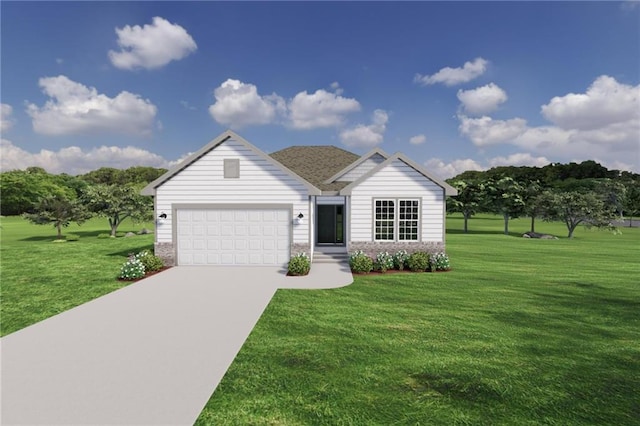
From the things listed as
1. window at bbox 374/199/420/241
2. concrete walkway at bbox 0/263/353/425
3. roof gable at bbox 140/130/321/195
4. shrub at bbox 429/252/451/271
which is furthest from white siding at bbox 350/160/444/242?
concrete walkway at bbox 0/263/353/425

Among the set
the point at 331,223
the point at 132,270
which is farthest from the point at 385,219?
the point at 132,270

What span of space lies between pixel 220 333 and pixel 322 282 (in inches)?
218

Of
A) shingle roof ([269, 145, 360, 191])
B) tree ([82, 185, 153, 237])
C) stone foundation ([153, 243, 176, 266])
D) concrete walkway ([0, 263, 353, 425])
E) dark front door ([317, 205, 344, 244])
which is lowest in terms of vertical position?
concrete walkway ([0, 263, 353, 425])

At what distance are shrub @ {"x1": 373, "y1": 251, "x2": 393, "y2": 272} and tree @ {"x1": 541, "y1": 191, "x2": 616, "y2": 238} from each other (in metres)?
26.3

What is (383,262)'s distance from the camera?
46.8ft

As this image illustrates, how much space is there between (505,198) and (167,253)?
33890 millimetres

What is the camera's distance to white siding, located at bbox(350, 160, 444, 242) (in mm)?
15133

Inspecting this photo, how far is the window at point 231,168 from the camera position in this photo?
14617 millimetres

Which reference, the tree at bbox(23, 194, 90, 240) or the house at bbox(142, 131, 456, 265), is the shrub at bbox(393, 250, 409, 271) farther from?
the tree at bbox(23, 194, 90, 240)

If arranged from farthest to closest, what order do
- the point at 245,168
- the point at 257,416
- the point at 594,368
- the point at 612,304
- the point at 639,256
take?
the point at 639,256 < the point at 245,168 < the point at 612,304 < the point at 594,368 < the point at 257,416

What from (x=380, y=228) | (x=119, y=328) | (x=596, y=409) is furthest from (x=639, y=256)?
(x=119, y=328)

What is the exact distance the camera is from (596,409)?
14.8 feet

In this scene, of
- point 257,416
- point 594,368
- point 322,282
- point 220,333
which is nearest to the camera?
point 257,416

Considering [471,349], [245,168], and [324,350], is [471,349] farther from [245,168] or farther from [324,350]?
[245,168]
